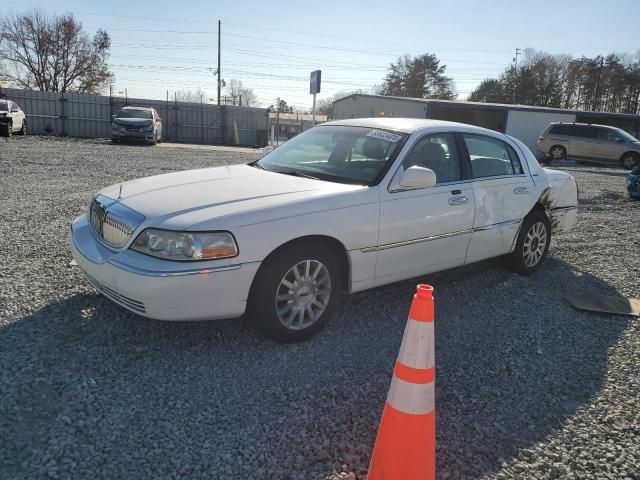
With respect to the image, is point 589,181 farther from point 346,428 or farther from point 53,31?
point 53,31

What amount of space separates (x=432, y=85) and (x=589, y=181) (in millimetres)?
55589

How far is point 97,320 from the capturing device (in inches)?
143

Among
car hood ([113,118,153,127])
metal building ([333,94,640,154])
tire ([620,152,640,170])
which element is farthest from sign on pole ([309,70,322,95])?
metal building ([333,94,640,154])

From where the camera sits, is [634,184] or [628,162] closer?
[634,184]

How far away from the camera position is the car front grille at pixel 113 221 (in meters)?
3.26

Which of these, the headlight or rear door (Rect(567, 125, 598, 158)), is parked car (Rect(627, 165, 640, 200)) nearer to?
the headlight

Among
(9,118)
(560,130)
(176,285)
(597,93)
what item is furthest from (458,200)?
(597,93)

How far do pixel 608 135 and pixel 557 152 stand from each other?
2.11 meters

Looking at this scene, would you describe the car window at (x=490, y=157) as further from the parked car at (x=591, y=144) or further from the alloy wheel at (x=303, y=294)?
the parked car at (x=591, y=144)

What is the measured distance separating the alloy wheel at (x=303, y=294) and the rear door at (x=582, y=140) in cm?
2293

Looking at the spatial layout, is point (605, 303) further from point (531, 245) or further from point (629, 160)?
point (629, 160)

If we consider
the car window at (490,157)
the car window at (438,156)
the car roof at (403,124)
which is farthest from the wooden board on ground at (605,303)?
the car roof at (403,124)

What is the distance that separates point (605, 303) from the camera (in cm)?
470

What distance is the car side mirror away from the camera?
375 cm
